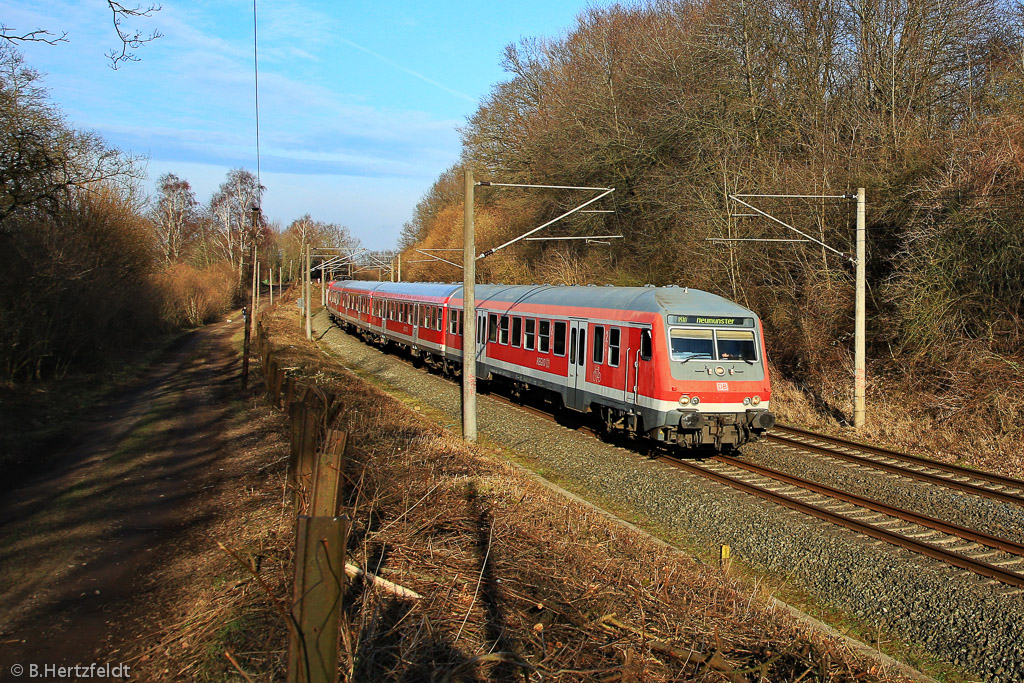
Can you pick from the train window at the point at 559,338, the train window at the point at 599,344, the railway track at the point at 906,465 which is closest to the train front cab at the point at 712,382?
the railway track at the point at 906,465

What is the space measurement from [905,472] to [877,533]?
143 inches

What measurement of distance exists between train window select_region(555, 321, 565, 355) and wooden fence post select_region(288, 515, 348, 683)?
13.3 metres

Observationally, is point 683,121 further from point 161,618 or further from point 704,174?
point 161,618

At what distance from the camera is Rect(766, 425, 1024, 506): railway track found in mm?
10805

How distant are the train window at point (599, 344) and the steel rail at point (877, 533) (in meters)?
3.10

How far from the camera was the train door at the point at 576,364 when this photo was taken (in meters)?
14.9

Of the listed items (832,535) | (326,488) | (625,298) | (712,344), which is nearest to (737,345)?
(712,344)

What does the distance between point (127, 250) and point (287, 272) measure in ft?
201

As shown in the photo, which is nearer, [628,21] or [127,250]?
[127,250]

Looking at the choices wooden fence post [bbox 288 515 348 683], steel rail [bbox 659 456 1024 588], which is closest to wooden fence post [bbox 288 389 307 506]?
wooden fence post [bbox 288 515 348 683]

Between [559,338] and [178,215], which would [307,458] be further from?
[178,215]

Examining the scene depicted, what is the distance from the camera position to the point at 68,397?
19.9m

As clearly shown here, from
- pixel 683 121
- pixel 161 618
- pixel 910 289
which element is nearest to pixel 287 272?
pixel 683 121

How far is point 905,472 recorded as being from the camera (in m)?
11.8
